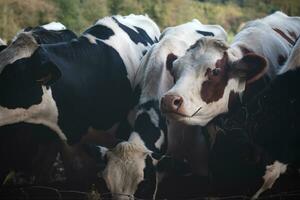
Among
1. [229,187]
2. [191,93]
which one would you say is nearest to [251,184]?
[229,187]

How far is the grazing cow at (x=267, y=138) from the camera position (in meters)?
3.06

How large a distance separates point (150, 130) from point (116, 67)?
81cm

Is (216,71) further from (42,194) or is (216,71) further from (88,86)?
(42,194)

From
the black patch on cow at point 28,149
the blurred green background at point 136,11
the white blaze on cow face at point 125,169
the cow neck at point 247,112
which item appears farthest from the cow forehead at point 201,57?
the blurred green background at point 136,11

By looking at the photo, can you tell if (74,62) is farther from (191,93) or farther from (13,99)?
(191,93)

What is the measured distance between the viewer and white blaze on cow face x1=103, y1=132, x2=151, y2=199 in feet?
9.23

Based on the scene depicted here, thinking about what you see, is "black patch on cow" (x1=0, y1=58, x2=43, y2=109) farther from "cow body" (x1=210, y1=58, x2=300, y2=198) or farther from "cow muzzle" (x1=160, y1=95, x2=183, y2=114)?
"cow body" (x1=210, y1=58, x2=300, y2=198)

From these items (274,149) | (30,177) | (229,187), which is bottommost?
(30,177)

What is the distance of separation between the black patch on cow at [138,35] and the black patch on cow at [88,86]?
0.33m

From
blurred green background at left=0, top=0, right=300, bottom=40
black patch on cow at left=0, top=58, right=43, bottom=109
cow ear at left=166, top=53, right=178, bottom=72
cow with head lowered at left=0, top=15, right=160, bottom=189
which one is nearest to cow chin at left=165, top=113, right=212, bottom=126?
cow ear at left=166, top=53, right=178, bottom=72

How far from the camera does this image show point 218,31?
4.29 meters

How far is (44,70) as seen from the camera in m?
3.35

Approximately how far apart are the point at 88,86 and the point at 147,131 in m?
0.75

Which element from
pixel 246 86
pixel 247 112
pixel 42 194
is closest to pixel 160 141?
pixel 247 112
